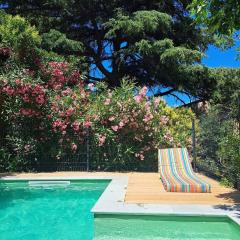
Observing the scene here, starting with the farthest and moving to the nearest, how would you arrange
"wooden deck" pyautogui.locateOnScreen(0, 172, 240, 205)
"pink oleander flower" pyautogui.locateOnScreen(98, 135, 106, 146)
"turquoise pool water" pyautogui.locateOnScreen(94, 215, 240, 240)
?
1. "pink oleander flower" pyautogui.locateOnScreen(98, 135, 106, 146)
2. "wooden deck" pyautogui.locateOnScreen(0, 172, 240, 205)
3. "turquoise pool water" pyautogui.locateOnScreen(94, 215, 240, 240)

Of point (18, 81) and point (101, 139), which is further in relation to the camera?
point (101, 139)

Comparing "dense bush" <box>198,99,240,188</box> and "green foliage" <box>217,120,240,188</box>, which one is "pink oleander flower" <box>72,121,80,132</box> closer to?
"dense bush" <box>198,99,240,188</box>

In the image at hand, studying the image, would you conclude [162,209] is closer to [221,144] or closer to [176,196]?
[176,196]

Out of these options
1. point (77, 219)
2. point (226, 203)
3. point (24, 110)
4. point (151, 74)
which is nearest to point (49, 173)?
point (24, 110)

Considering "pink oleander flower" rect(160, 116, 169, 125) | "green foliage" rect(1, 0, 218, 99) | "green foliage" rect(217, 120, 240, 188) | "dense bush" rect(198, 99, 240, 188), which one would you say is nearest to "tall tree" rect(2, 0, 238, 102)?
"green foliage" rect(1, 0, 218, 99)

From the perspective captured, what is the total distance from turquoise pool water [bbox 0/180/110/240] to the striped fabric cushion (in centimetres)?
186

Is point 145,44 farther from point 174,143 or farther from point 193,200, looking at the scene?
point 193,200

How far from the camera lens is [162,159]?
12.0 meters

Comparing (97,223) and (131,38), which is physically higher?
(131,38)

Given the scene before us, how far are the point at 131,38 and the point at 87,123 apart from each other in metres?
7.53

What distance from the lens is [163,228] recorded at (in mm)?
6816

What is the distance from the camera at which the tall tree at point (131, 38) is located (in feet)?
63.8

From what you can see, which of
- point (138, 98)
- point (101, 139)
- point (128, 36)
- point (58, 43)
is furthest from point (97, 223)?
point (128, 36)

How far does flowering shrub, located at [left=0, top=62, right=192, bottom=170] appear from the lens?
47.4 ft
